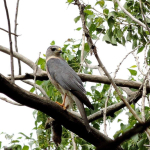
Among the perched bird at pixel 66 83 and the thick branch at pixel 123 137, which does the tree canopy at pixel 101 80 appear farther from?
the thick branch at pixel 123 137

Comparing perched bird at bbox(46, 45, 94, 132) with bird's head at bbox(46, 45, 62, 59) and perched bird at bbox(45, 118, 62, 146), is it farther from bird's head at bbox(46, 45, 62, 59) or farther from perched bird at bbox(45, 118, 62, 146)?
bird's head at bbox(46, 45, 62, 59)

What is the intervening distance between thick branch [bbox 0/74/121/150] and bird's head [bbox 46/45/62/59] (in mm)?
2050

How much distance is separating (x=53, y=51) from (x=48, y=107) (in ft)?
7.87

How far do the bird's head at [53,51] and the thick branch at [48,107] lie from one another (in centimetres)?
205

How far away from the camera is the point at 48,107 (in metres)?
2.18

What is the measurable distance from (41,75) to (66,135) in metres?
1.01

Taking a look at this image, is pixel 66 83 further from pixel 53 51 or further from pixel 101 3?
pixel 53 51

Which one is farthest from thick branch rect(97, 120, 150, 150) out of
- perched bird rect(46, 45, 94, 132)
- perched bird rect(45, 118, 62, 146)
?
perched bird rect(45, 118, 62, 146)

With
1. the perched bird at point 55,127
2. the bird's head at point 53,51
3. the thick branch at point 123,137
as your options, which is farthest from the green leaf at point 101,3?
the thick branch at point 123,137

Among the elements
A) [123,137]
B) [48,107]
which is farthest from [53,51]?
[123,137]

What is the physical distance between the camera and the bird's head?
14.5 ft

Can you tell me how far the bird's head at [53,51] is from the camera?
442 centimetres

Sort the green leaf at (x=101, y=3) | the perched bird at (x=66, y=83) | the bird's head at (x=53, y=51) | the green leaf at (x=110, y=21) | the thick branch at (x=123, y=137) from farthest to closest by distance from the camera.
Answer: the bird's head at (x=53, y=51) → the green leaf at (x=101, y=3) → the green leaf at (x=110, y=21) → the perched bird at (x=66, y=83) → the thick branch at (x=123, y=137)

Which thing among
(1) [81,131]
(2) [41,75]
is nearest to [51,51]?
(2) [41,75]
